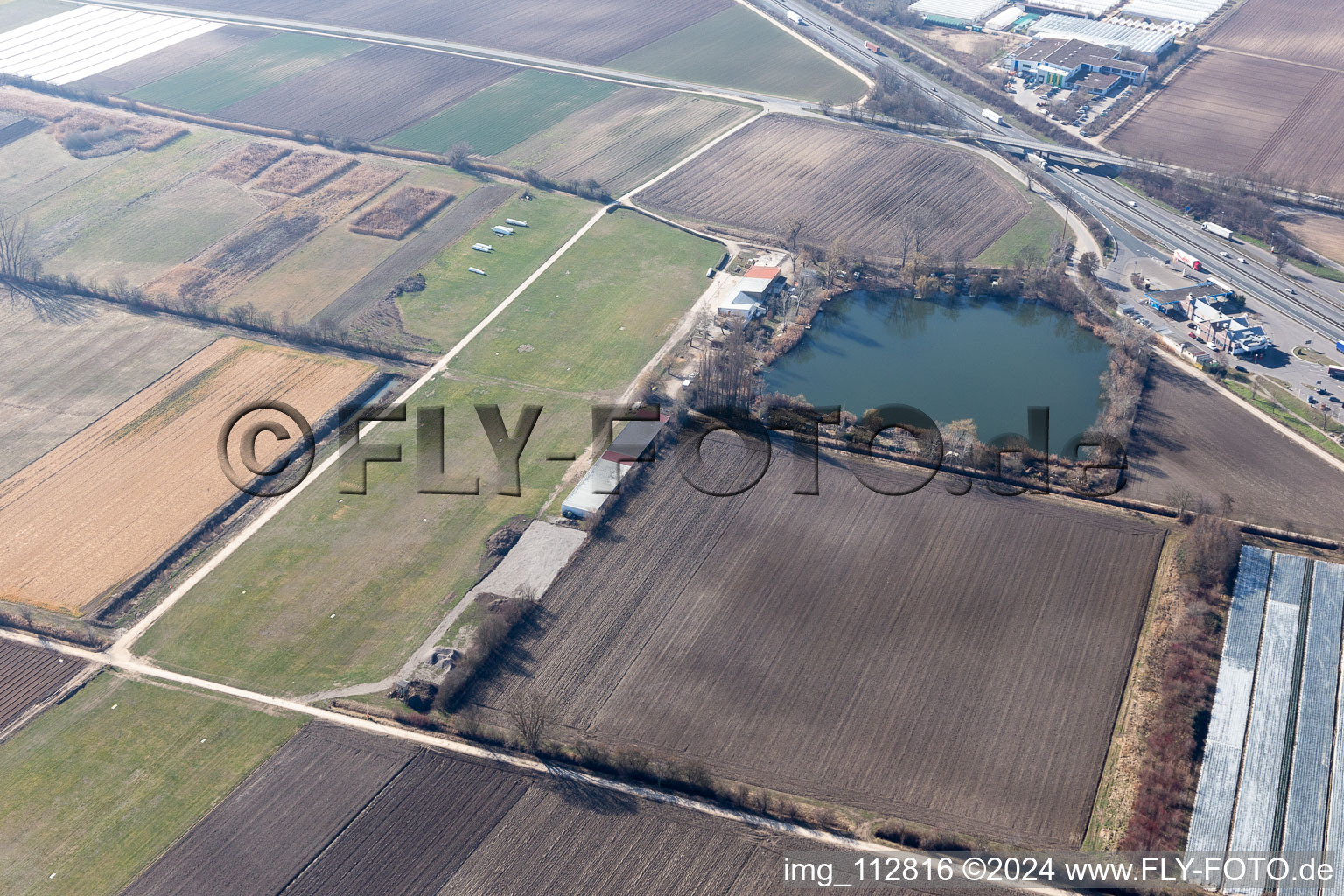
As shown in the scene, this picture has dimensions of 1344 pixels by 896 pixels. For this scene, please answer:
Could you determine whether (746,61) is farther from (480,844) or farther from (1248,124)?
(480,844)

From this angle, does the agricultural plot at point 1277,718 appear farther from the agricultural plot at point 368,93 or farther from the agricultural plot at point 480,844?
the agricultural plot at point 368,93

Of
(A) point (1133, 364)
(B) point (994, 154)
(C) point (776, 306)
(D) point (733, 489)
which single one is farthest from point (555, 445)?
(B) point (994, 154)

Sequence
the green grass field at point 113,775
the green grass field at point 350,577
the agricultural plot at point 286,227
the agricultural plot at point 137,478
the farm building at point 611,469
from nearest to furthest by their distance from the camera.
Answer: the green grass field at point 113,775, the green grass field at point 350,577, the agricultural plot at point 137,478, the farm building at point 611,469, the agricultural plot at point 286,227

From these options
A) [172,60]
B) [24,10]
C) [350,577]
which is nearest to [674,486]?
[350,577]

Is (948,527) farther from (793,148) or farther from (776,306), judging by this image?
(793,148)

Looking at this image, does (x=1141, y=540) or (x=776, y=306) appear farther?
(x=776, y=306)

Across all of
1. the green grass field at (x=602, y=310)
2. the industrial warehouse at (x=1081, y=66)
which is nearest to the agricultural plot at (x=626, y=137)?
the green grass field at (x=602, y=310)
